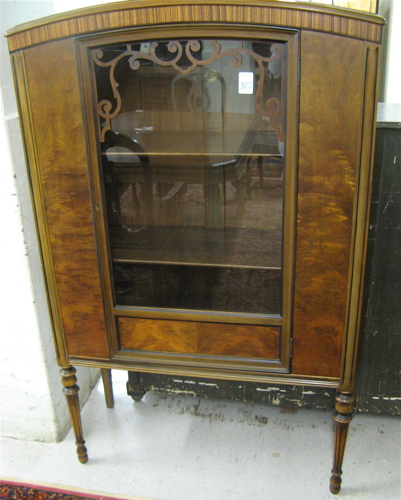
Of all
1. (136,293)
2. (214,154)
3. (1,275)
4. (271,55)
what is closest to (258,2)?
(271,55)

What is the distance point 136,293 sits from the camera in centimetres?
111

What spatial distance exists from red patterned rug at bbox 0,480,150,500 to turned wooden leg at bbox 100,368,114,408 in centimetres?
33

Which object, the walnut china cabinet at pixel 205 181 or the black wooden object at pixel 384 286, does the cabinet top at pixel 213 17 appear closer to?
the walnut china cabinet at pixel 205 181

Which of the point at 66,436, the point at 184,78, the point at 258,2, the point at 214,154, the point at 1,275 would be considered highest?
the point at 258,2

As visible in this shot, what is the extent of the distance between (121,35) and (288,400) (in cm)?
106

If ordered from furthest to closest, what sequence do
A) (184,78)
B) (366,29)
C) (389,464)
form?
1. (389,464)
2. (184,78)
3. (366,29)

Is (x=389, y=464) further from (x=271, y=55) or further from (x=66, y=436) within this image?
(x=271, y=55)

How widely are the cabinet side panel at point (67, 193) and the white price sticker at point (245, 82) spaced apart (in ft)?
1.06

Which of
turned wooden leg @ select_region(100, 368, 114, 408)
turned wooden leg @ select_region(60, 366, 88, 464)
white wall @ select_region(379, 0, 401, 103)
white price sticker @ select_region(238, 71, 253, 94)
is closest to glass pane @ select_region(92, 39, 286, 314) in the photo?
white price sticker @ select_region(238, 71, 253, 94)

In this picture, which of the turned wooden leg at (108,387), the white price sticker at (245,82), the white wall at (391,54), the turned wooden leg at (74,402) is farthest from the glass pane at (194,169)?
the white wall at (391,54)

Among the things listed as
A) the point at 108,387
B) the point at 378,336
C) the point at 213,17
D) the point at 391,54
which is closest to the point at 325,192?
the point at 213,17

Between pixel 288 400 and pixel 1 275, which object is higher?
pixel 1 275

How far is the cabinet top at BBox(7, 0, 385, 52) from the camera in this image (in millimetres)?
833

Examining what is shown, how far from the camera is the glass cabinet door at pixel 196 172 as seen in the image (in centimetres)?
92
